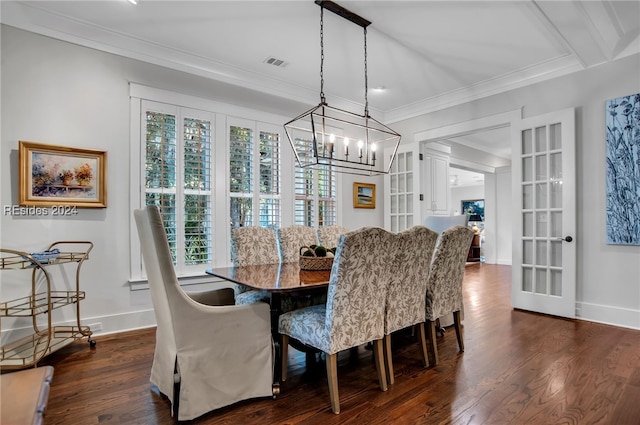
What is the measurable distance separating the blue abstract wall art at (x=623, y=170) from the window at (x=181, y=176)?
428cm

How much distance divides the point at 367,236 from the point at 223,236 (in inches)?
102

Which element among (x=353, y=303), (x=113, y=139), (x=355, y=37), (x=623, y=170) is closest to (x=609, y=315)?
(x=623, y=170)

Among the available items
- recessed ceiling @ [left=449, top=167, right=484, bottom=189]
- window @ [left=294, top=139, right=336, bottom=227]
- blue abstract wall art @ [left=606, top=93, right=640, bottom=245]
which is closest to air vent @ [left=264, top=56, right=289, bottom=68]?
window @ [left=294, top=139, right=336, bottom=227]

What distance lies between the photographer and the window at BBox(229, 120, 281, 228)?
414cm

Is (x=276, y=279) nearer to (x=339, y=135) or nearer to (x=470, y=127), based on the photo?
(x=339, y=135)

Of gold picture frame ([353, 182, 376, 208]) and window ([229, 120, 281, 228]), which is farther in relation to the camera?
gold picture frame ([353, 182, 376, 208])

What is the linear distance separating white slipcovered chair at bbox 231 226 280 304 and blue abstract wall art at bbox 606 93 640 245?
341 centimetres

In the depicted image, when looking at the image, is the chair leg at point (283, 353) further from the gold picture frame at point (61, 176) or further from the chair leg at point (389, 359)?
the gold picture frame at point (61, 176)

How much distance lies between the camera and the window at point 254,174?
13.6ft

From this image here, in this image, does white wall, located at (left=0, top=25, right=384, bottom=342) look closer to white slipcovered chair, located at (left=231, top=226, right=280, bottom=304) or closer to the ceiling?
the ceiling

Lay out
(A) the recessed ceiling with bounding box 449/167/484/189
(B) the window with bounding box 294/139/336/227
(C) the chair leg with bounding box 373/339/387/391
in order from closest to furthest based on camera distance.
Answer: (C) the chair leg with bounding box 373/339/387/391 → (B) the window with bounding box 294/139/336/227 → (A) the recessed ceiling with bounding box 449/167/484/189

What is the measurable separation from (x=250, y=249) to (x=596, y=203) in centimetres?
360

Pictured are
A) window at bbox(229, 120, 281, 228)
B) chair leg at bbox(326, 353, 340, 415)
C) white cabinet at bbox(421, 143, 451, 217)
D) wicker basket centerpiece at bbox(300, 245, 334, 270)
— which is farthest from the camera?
white cabinet at bbox(421, 143, 451, 217)

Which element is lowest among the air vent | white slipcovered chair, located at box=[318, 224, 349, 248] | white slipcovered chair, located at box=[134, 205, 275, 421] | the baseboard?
the baseboard
